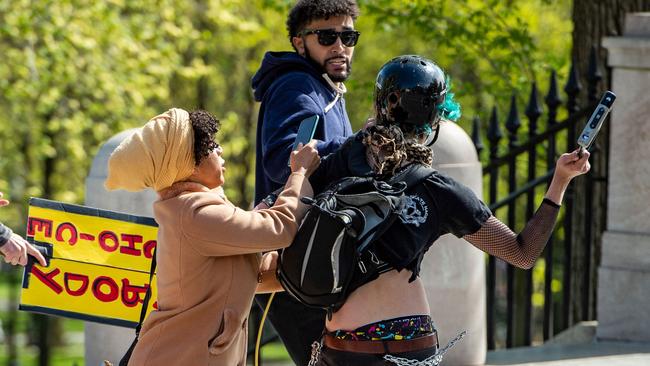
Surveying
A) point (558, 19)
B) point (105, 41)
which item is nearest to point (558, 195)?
point (105, 41)

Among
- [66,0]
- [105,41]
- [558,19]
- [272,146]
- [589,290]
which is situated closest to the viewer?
[272,146]

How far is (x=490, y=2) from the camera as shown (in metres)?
9.80

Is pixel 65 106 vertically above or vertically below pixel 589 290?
above

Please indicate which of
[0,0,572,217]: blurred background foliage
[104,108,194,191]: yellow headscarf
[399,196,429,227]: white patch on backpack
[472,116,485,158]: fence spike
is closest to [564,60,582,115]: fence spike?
[472,116,485,158]: fence spike

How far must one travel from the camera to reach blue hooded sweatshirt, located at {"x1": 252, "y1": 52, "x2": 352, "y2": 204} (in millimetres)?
4223

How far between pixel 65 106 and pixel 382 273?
13.7 m

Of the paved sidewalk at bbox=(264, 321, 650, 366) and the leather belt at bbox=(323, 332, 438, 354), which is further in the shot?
the paved sidewalk at bbox=(264, 321, 650, 366)

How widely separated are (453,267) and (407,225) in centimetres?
268

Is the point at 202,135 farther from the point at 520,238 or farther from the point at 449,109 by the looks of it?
the point at 520,238

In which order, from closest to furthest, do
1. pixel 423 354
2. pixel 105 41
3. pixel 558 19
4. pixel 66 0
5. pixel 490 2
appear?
pixel 423 354 → pixel 490 2 → pixel 66 0 → pixel 105 41 → pixel 558 19

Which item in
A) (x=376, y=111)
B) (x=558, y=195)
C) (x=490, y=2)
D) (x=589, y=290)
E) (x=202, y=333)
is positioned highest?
(x=490, y=2)

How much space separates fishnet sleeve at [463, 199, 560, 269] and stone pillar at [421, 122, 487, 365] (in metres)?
2.32

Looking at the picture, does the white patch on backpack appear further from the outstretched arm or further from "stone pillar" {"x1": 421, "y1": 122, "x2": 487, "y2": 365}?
"stone pillar" {"x1": 421, "y1": 122, "x2": 487, "y2": 365}

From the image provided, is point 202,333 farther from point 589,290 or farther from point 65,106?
point 65,106
